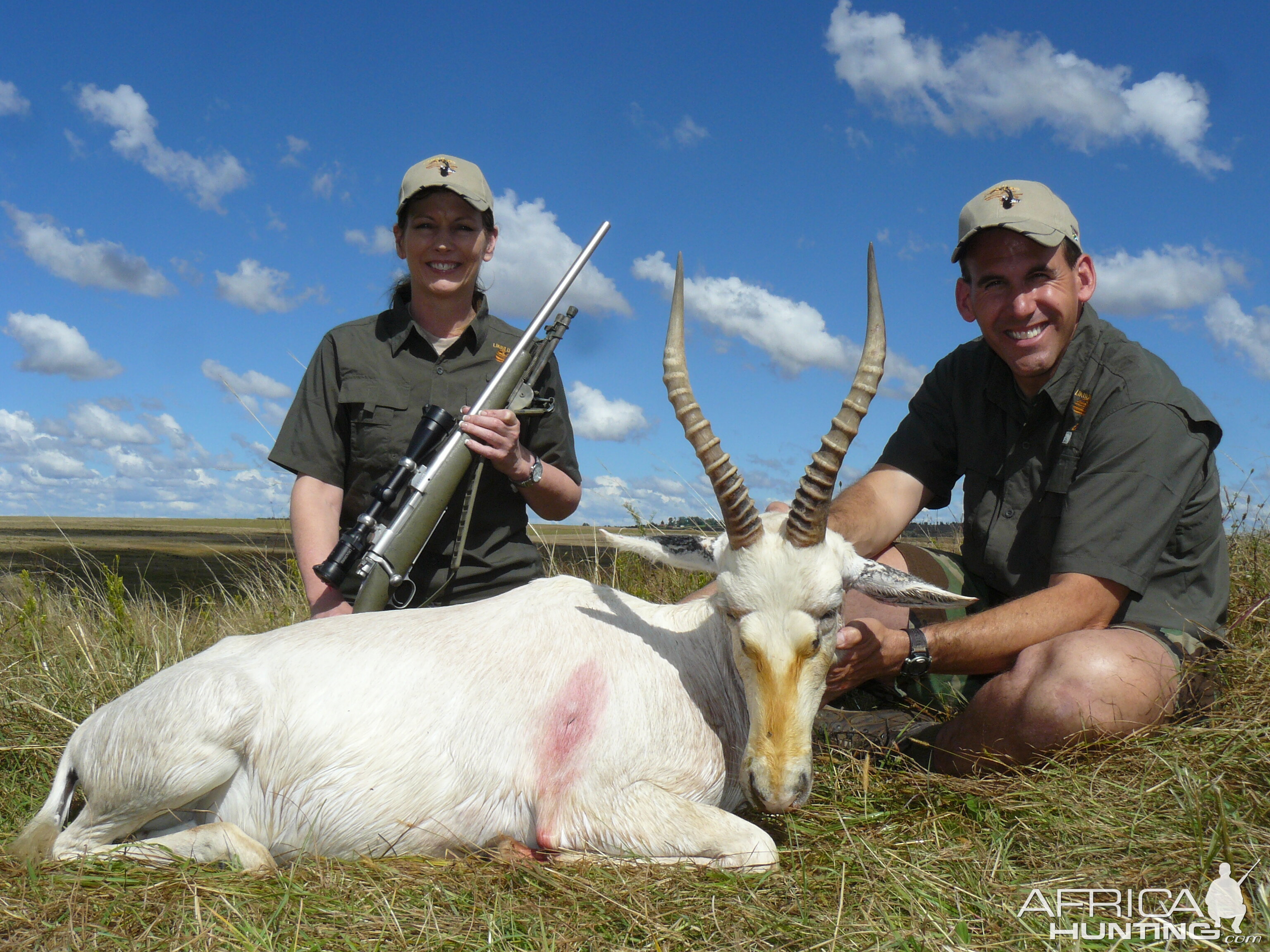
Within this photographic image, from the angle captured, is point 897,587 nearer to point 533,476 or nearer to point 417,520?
point 533,476

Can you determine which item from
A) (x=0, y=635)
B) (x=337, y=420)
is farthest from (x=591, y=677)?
(x=0, y=635)

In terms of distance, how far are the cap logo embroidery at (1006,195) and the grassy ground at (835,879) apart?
8.94ft

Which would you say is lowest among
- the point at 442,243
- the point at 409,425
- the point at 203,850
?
the point at 203,850

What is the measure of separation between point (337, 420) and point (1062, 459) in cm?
471

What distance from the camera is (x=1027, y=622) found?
450 cm

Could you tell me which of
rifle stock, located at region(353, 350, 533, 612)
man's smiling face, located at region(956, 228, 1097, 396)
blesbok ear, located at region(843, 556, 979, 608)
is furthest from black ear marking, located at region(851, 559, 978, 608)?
rifle stock, located at region(353, 350, 533, 612)

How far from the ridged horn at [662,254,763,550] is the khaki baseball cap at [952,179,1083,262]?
6.66ft

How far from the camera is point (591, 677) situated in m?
4.03

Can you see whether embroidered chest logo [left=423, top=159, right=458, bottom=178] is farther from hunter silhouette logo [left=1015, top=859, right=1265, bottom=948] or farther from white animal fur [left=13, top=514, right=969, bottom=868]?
hunter silhouette logo [left=1015, top=859, right=1265, bottom=948]

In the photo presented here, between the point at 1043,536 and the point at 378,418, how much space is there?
4.37 m

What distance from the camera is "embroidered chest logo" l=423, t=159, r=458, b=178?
5957mm

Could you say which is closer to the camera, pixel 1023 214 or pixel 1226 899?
pixel 1226 899

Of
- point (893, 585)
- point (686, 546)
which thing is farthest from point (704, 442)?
point (893, 585)

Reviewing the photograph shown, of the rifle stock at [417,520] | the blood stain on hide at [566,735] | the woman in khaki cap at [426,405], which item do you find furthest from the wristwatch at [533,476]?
the blood stain on hide at [566,735]
